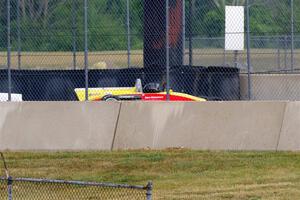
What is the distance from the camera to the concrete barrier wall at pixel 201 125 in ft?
59.0

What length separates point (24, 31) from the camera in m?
23.5

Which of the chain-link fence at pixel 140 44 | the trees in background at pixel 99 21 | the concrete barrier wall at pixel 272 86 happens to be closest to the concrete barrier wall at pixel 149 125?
the chain-link fence at pixel 140 44

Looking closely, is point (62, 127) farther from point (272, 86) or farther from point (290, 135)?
point (272, 86)

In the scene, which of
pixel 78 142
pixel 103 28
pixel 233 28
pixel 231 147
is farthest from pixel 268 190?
pixel 103 28

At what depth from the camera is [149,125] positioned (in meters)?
18.3

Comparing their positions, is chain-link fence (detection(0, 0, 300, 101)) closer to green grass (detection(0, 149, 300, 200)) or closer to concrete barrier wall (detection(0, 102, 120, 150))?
concrete barrier wall (detection(0, 102, 120, 150))

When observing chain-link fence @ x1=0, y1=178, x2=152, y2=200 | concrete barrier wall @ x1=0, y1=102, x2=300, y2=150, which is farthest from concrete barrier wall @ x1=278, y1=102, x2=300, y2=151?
chain-link fence @ x1=0, y1=178, x2=152, y2=200

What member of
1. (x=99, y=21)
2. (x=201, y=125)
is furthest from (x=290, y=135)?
(x=99, y=21)

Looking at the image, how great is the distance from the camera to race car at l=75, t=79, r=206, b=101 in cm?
2252

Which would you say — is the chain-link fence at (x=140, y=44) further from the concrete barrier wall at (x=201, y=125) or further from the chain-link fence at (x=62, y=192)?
the chain-link fence at (x=62, y=192)

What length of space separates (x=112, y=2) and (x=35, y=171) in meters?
9.00

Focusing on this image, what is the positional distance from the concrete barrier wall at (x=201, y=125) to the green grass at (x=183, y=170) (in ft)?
1.04

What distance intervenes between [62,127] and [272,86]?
7.61 metres

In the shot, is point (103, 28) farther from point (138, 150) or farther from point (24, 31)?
point (138, 150)
